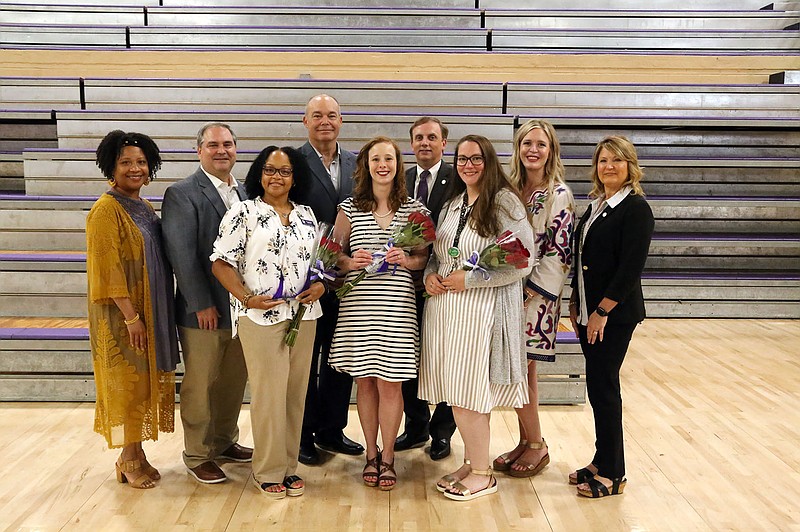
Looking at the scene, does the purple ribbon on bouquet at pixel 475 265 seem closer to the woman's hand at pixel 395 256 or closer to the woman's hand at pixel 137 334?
the woman's hand at pixel 395 256

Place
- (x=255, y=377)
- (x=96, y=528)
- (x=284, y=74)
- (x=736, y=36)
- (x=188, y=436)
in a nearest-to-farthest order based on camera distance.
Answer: (x=96, y=528), (x=255, y=377), (x=188, y=436), (x=284, y=74), (x=736, y=36)

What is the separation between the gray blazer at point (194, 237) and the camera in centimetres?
256

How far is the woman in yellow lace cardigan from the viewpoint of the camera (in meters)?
2.47

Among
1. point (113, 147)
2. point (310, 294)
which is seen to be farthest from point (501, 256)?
point (113, 147)

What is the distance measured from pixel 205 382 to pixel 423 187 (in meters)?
1.14

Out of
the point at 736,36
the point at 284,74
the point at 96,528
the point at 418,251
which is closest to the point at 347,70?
the point at 284,74

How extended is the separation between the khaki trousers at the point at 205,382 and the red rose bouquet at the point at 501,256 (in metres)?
0.98

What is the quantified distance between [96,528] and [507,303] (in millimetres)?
1562

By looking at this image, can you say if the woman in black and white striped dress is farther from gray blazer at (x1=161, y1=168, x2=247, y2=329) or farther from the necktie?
gray blazer at (x1=161, y1=168, x2=247, y2=329)

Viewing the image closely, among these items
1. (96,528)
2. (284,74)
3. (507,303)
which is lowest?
(96,528)

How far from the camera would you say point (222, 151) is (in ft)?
8.60

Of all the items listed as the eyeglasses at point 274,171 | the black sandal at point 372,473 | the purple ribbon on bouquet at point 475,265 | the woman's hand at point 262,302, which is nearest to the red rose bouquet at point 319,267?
the woman's hand at point 262,302

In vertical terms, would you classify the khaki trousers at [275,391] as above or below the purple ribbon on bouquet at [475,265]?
below

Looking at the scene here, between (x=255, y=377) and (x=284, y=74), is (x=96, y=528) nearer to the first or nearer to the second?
(x=255, y=377)
